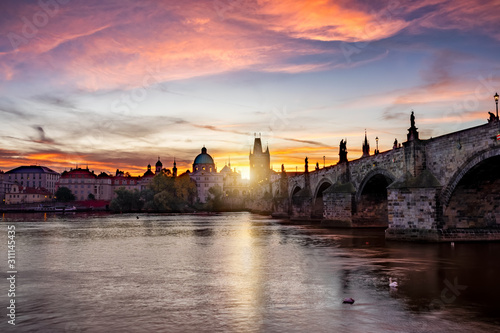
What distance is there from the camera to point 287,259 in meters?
22.5

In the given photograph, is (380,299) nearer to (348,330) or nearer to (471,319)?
(471,319)

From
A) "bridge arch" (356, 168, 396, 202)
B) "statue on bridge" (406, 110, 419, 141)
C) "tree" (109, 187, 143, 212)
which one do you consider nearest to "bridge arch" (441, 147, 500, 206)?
"statue on bridge" (406, 110, 419, 141)

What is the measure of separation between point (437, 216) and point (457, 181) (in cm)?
254

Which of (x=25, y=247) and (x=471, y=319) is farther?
(x=25, y=247)

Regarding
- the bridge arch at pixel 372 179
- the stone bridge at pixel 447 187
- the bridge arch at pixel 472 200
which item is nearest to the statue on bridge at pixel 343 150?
the bridge arch at pixel 372 179

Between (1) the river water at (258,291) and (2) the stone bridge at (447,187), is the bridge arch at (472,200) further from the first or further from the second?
(1) the river water at (258,291)

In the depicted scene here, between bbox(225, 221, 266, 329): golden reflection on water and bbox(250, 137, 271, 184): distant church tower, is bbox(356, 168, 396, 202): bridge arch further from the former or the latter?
bbox(250, 137, 271, 184): distant church tower

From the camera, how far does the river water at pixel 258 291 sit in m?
10.3

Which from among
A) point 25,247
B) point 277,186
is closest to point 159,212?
point 277,186

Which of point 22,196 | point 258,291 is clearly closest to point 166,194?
point 22,196

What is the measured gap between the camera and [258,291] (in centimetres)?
1416

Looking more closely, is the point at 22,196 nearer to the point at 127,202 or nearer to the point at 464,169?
the point at 127,202

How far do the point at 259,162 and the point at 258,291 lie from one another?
17397 centimetres

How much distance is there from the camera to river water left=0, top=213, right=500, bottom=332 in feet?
33.9
